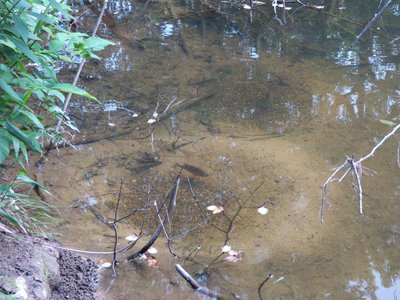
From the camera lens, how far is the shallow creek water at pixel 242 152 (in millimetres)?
3229

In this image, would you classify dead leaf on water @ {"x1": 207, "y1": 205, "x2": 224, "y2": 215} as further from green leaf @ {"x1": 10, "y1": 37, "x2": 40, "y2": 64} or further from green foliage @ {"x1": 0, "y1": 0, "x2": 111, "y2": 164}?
green leaf @ {"x1": 10, "y1": 37, "x2": 40, "y2": 64}

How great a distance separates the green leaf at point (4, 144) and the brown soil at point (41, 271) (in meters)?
0.50

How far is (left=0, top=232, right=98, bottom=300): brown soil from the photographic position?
2.48 meters

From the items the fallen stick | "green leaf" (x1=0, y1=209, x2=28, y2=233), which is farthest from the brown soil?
the fallen stick

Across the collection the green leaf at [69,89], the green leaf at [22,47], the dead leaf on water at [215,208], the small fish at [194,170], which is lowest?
the dead leaf on water at [215,208]

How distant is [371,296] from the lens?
3129 millimetres

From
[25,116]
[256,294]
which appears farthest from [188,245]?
[25,116]

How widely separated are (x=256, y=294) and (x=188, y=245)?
1.74 ft

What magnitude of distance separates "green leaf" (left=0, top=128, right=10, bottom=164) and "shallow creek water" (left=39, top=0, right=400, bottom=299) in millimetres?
1042

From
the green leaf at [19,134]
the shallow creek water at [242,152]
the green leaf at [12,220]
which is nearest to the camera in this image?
the green leaf at [19,134]

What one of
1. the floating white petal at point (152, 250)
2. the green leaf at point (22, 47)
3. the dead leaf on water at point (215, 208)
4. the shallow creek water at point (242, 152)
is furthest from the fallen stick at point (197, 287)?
the green leaf at point (22, 47)

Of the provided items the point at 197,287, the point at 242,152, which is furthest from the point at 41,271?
the point at 242,152

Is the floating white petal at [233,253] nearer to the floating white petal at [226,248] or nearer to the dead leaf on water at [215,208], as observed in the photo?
the floating white petal at [226,248]

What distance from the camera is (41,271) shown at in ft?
8.77
